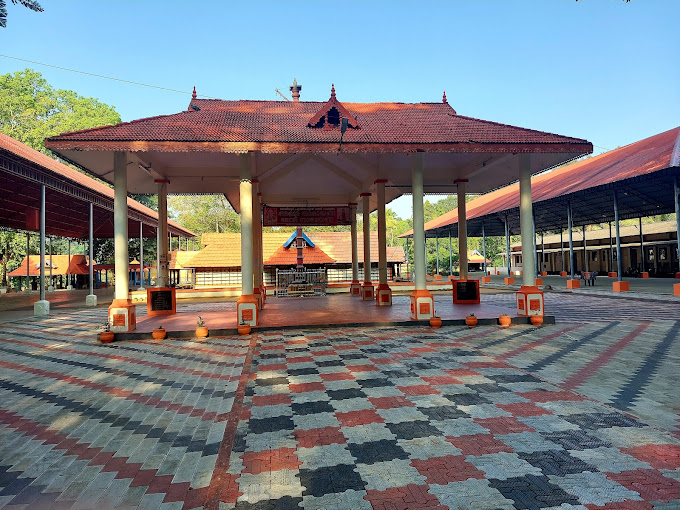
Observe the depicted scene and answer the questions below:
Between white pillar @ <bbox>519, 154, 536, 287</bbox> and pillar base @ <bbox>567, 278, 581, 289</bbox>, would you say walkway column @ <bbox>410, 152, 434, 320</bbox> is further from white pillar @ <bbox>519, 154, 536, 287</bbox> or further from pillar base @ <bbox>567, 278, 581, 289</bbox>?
pillar base @ <bbox>567, 278, 581, 289</bbox>

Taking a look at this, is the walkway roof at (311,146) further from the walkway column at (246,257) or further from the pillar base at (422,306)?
the pillar base at (422,306)

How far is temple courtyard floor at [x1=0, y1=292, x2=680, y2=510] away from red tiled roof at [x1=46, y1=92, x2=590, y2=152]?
15.3ft

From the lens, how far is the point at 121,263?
883 cm

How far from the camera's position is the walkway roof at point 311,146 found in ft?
27.6

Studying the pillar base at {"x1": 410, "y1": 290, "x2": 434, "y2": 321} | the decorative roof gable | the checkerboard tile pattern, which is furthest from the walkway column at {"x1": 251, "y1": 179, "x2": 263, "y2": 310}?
the checkerboard tile pattern

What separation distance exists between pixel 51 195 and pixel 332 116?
53.3 ft

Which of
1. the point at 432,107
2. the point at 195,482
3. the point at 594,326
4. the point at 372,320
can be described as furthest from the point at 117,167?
the point at 594,326

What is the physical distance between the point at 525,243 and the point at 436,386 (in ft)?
20.6

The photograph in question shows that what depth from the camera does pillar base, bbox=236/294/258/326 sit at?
29.4ft

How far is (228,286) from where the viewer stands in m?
24.8

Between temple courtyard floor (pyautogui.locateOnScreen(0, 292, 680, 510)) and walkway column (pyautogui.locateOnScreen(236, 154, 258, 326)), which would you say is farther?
walkway column (pyautogui.locateOnScreen(236, 154, 258, 326))

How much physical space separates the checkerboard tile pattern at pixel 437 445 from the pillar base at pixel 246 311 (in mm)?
3565

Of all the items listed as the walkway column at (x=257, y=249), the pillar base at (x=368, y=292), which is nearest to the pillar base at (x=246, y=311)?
the walkway column at (x=257, y=249)

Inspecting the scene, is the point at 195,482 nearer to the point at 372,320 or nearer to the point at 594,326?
the point at 372,320
